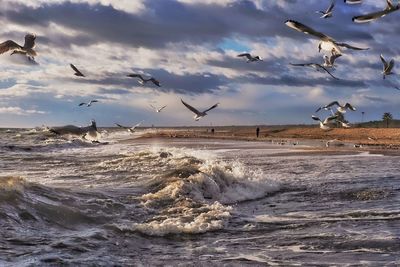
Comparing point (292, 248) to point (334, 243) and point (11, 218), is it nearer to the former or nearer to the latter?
point (334, 243)

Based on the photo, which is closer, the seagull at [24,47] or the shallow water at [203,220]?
the shallow water at [203,220]

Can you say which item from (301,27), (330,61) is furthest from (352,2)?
(330,61)

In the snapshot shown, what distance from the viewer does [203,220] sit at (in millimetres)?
12477

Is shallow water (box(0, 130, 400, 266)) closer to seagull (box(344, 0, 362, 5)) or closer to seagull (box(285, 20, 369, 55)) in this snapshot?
seagull (box(285, 20, 369, 55))

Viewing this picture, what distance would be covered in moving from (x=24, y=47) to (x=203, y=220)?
17.8ft

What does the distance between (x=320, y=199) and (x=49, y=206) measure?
764cm

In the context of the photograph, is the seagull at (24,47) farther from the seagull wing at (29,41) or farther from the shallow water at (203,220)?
the shallow water at (203,220)

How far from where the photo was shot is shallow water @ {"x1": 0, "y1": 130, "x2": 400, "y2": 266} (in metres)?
9.44

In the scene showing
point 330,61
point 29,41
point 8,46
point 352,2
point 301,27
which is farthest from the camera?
point 330,61

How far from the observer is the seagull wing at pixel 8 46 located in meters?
10.6

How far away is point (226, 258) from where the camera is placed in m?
9.42

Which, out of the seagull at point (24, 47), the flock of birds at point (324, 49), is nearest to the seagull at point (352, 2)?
the flock of birds at point (324, 49)

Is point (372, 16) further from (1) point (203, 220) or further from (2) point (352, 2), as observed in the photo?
(1) point (203, 220)

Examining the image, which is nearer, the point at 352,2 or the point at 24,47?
the point at 352,2
